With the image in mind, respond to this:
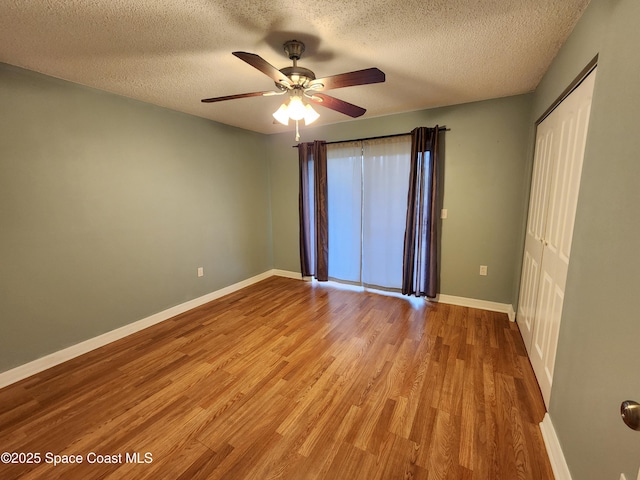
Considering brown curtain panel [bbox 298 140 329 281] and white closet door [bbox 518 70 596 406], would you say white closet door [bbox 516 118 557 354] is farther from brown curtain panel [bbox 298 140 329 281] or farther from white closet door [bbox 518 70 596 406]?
brown curtain panel [bbox 298 140 329 281]

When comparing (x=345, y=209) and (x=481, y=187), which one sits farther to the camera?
(x=345, y=209)

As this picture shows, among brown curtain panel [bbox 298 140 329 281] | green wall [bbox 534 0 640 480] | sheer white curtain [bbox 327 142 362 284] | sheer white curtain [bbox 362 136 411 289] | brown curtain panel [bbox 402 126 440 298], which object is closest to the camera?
green wall [bbox 534 0 640 480]

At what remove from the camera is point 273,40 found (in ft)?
5.53

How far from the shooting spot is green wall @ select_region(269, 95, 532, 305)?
282 cm

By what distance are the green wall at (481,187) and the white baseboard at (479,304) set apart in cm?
5

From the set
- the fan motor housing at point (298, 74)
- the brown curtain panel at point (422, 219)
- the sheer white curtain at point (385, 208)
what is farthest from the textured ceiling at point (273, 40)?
the sheer white curtain at point (385, 208)

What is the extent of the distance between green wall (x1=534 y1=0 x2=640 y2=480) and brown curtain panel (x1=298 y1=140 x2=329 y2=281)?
279cm

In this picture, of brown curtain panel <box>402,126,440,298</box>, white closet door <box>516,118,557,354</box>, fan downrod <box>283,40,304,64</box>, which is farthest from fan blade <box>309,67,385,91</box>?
brown curtain panel <box>402,126,440,298</box>

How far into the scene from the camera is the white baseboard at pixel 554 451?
1.26m

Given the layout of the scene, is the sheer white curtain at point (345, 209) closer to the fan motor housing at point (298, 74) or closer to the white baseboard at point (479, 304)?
the white baseboard at point (479, 304)

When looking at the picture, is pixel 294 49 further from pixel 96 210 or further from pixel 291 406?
pixel 291 406

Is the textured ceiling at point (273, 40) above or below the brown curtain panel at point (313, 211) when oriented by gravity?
above

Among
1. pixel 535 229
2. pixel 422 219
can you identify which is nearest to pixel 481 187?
pixel 422 219

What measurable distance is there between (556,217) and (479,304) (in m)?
1.70
